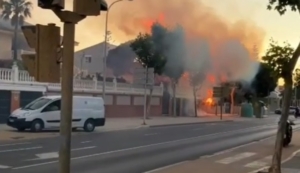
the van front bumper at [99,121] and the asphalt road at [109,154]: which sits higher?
the van front bumper at [99,121]

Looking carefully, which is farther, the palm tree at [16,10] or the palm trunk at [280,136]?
the palm tree at [16,10]

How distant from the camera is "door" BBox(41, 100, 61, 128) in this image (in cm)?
2873

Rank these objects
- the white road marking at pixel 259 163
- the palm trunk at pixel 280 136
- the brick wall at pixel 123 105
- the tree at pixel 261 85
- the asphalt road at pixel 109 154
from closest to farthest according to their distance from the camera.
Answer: the palm trunk at pixel 280 136, the asphalt road at pixel 109 154, the white road marking at pixel 259 163, the brick wall at pixel 123 105, the tree at pixel 261 85

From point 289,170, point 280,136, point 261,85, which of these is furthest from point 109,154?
point 261,85

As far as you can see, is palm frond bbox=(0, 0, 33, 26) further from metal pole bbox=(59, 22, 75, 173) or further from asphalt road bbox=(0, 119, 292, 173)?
metal pole bbox=(59, 22, 75, 173)

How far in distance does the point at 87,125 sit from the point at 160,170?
17.2 m

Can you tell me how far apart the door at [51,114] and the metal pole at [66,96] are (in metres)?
24.2

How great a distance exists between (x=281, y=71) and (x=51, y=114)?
17.2m

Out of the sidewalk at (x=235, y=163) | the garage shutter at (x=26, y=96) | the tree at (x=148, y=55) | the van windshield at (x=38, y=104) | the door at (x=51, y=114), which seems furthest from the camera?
the tree at (x=148, y=55)

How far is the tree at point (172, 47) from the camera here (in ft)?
176

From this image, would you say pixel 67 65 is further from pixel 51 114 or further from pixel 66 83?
pixel 51 114

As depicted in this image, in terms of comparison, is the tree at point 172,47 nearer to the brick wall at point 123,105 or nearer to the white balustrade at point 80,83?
the white balustrade at point 80,83

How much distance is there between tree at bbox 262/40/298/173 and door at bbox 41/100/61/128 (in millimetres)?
16414

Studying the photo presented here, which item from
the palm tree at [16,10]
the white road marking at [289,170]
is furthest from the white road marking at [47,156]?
the palm tree at [16,10]
